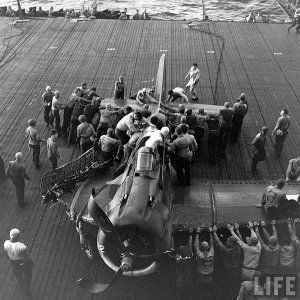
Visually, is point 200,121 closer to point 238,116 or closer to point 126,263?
point 238,116

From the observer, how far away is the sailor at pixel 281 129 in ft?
42.4

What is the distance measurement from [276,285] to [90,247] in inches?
166

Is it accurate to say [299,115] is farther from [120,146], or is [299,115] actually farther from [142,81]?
[120,146]

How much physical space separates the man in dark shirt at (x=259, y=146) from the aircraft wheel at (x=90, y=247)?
5.73 m

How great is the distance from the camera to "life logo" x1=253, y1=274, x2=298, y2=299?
324 inches

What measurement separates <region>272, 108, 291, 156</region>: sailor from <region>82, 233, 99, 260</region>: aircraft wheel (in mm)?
7184

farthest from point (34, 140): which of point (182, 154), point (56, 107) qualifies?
point (182, 154)

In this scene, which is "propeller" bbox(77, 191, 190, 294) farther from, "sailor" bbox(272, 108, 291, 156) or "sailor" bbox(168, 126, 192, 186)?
"sailor" bbox(272, 108, 291, 156)

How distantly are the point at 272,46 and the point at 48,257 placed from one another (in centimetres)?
1852

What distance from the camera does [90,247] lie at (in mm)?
9461

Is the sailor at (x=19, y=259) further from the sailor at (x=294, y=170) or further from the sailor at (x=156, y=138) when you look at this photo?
the sailor at (x=294, y=170)

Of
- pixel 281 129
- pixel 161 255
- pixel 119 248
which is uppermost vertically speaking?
pixel 119 248

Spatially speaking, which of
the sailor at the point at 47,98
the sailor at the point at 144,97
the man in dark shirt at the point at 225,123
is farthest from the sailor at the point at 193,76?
the sailor at the point at 47,98

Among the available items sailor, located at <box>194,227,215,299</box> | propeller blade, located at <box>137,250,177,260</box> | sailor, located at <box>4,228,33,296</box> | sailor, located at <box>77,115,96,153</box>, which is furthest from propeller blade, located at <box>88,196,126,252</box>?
sailor, located at <box>77,115,96,153</box>
